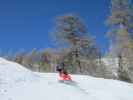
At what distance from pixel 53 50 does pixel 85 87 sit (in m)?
19.3

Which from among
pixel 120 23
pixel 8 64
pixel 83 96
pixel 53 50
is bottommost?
pixel 83 96

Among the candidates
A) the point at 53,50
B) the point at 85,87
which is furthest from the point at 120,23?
the point at 85,87

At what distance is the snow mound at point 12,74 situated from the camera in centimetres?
1748

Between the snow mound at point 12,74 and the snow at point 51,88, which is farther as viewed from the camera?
the snow mound at point 12,74

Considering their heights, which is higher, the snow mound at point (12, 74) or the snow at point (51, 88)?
the snow mound at point (12, 74)

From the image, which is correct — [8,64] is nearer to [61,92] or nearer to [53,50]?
[61,92]

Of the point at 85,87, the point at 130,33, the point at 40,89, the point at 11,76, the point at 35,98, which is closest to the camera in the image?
the point at 35,98

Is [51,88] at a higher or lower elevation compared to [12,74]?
lower

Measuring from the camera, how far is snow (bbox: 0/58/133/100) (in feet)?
52.3

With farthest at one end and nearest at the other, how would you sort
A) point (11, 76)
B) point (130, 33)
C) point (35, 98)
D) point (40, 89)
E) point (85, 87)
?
point (130, 33) → point (85, 87) → point (11, 76) → point (40, 89) → point (35, 98)

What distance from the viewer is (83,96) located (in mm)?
17125

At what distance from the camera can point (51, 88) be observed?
17719 millimetres

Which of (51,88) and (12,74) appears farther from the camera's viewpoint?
(12,74)

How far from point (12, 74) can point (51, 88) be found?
2.50m
